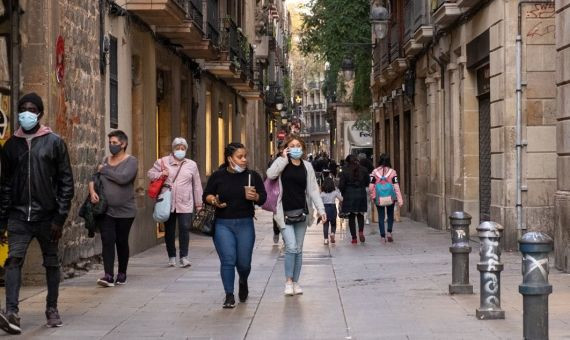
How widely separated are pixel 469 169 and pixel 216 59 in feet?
28.2

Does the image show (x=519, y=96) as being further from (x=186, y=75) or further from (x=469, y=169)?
(x=186, y=75)

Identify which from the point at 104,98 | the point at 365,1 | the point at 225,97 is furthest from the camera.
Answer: the point at 365,1

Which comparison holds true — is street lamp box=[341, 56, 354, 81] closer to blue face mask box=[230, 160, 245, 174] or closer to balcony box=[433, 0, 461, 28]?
balcony box=[433, 0, 461, 28]

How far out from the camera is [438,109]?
84.1 feet

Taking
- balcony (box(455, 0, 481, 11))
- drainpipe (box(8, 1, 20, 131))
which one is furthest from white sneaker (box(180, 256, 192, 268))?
balcony (box(455, 0, 481, 11))

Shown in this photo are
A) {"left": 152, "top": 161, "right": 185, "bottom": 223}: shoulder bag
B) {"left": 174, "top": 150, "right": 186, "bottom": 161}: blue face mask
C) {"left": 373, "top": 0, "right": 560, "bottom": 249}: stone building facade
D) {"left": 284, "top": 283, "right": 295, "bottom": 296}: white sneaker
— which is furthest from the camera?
{"left": 373, "top": 0, "right": 560, "bottom": 249}: stone building facade

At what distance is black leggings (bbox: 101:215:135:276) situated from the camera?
41.9 ft

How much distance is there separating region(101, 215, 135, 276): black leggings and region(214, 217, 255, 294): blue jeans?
7.14ft

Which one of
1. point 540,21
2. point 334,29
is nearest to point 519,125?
point 540,21

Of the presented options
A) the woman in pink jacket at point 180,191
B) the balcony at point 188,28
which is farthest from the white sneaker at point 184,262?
the balcony at point 188,28

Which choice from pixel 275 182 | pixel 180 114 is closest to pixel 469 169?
pixel 180 114

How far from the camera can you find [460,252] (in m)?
11.3

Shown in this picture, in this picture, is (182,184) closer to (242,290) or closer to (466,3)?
(242,290)

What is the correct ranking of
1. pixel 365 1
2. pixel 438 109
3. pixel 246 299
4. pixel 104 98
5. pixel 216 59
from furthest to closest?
pixel 365 1, pixel 216 59, pixel 438 109, pixel 104 98, pixel 246 299
